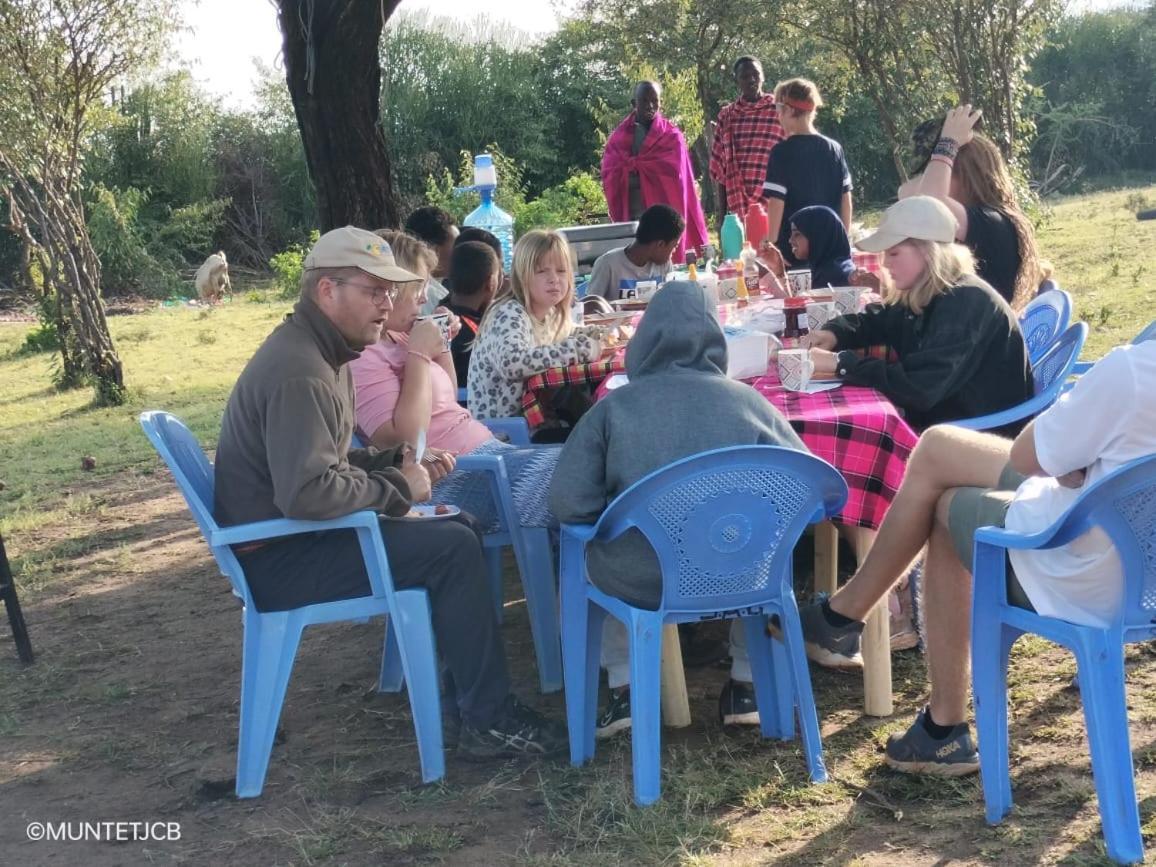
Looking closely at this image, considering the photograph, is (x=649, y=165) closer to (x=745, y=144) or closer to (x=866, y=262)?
(x=745, y=144)

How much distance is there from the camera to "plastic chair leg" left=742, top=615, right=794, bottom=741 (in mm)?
3631

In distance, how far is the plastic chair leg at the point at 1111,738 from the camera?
2.71 metres

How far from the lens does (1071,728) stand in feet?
11.6

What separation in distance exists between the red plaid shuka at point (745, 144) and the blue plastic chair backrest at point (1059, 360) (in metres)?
5.41

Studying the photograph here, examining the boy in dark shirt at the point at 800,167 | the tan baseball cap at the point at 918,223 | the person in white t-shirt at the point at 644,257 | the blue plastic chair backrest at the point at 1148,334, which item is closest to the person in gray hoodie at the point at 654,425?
the blue plastic chair backrest at the point at 1148,334

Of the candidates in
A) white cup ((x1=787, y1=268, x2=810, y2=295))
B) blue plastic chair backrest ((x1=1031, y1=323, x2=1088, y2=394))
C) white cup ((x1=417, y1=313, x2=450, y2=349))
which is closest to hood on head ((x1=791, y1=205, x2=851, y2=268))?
white cup ((x1=787, y1=268, x2=810, y2=295))

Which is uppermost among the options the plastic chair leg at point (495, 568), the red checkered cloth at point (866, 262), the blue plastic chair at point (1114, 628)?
the red checkered cloth at point (866, 262)

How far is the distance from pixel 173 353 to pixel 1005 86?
853 cm

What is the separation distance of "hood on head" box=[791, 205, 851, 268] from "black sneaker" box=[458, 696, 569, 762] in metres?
3.18

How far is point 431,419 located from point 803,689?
1599 millimetres

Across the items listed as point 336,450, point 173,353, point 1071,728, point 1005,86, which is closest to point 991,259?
point 1071,728

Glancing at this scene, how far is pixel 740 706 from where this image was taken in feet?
12.3

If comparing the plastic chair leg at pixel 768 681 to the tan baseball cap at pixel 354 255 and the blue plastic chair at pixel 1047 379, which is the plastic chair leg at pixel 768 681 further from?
the tan baseball cap at pixel 354 255

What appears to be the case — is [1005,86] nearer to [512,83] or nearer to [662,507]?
[662,507]
